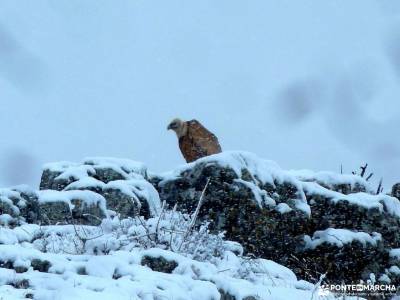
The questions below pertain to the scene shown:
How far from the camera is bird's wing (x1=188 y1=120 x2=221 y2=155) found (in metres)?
12.9

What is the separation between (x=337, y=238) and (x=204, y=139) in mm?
3222

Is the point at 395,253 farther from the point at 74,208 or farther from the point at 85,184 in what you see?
the point at 74,208

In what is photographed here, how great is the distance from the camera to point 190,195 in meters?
10.5

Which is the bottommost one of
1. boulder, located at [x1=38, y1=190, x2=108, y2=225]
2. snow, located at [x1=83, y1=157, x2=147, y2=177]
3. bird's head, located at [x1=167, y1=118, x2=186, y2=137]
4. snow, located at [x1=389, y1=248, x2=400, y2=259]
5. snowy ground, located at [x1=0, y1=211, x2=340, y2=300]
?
snowy ground, located at [x1=0, y1=211, x2=340, y2=300]

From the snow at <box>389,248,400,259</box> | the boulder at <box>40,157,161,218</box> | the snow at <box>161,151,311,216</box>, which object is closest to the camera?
the boulder at <box>40,157,161,218</box>

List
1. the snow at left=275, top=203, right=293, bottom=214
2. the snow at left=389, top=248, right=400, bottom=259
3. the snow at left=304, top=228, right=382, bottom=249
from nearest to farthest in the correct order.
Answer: the snow at left=275, top=203, right=293, bottom=214 < the snow at left=304, top=228, right=382, bottom=249 < the snow at left=389, top=248, right=400, bottom=259

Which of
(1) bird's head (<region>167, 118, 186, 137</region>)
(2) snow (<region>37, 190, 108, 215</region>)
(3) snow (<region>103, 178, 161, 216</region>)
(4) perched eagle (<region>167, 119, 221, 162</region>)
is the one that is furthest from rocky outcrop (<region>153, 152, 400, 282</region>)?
(1) bird's head (<region>167, 118, 186, 137</region>)

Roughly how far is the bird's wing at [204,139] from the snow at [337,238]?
104 inches

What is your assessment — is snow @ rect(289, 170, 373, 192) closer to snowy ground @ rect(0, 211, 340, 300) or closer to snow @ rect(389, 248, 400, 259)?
snow @ rect(389, 248, 400, 259)

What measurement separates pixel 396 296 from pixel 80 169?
4.82 metres

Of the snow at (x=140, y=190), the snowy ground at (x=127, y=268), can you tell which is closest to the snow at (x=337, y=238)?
the snow at (x=140, y=190)

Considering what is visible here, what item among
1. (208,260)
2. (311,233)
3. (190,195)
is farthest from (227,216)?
(208,260)

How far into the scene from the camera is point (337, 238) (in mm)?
10969

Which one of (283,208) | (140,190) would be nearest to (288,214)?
(283,208)
